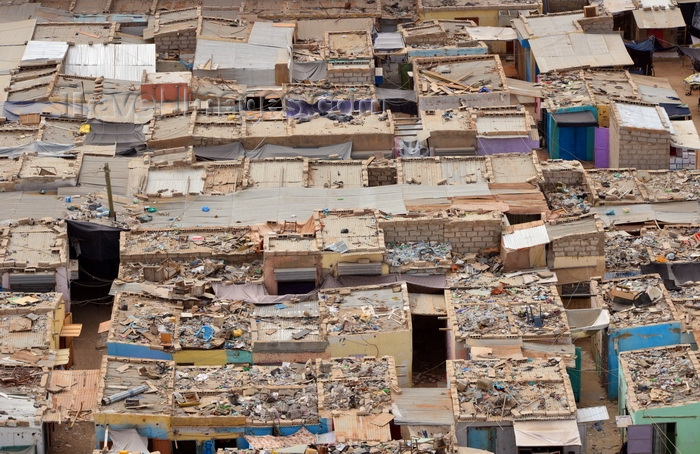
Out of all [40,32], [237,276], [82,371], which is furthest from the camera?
[40,32]

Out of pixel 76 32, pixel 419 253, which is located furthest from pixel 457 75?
pixel 76 32

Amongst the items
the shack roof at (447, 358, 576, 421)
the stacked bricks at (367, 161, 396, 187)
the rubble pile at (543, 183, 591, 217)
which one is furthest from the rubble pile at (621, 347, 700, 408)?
the stacked bricks at (367, 161, 396, 187)

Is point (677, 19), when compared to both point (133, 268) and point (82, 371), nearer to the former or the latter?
point (133, 268)

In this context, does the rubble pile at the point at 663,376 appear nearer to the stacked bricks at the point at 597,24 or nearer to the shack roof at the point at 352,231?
the shack roof at the point at 352,231

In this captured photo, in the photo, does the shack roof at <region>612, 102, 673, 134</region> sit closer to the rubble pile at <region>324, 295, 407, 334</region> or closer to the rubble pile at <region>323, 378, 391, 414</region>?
the rubble pile at <region>324, 295, 407, 334</region>

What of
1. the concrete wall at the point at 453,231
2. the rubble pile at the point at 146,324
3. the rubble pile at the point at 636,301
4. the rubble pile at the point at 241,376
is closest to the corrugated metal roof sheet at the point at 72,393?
the rubble pile at the point at 146,324

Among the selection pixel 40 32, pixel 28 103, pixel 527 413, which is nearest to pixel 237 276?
pixel 527 413

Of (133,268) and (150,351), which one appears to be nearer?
(150,351)
